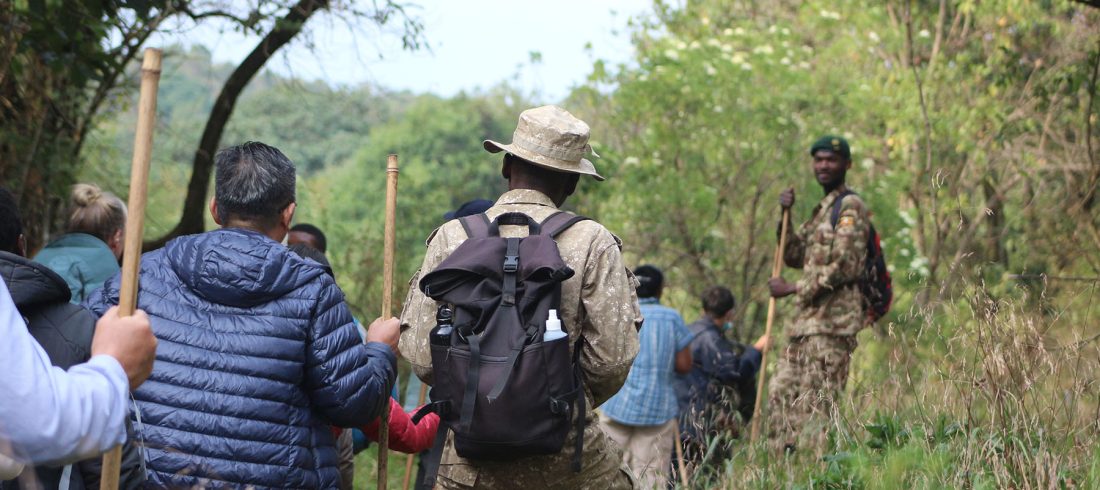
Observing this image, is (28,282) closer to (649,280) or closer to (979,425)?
(979,425)

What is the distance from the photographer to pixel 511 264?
316cm

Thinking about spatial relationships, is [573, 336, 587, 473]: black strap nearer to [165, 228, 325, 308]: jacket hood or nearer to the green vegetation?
[165, 228, 325, 308]: jacket hood

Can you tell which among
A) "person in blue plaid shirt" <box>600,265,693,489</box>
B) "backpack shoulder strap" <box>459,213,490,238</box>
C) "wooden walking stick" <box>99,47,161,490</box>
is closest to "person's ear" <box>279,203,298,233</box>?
"backpack shoulder strap" <box>459,213,490,238</box>

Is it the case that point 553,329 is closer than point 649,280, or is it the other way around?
point 553,329

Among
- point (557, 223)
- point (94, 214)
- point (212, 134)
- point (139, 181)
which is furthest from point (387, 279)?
point (212, 134)

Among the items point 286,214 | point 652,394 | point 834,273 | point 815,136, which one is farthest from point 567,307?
point 815,136

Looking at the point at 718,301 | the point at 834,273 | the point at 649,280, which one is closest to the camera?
the point at 834,273

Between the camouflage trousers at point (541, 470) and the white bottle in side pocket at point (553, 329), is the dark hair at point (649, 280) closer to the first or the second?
the camouflage trousers at point (541, 470)

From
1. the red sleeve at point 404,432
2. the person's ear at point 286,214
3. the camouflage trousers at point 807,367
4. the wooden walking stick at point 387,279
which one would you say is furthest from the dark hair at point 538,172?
the camouflage trousers at point 807,367

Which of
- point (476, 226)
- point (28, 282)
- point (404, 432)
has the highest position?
point (476, 226)

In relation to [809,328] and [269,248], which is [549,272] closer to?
[269,248]

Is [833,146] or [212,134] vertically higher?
[833,146]

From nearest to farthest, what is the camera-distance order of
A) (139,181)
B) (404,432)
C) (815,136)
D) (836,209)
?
(139,181)
(404,432)
(836,209)
(815,136)

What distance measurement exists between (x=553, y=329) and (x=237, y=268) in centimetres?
85
